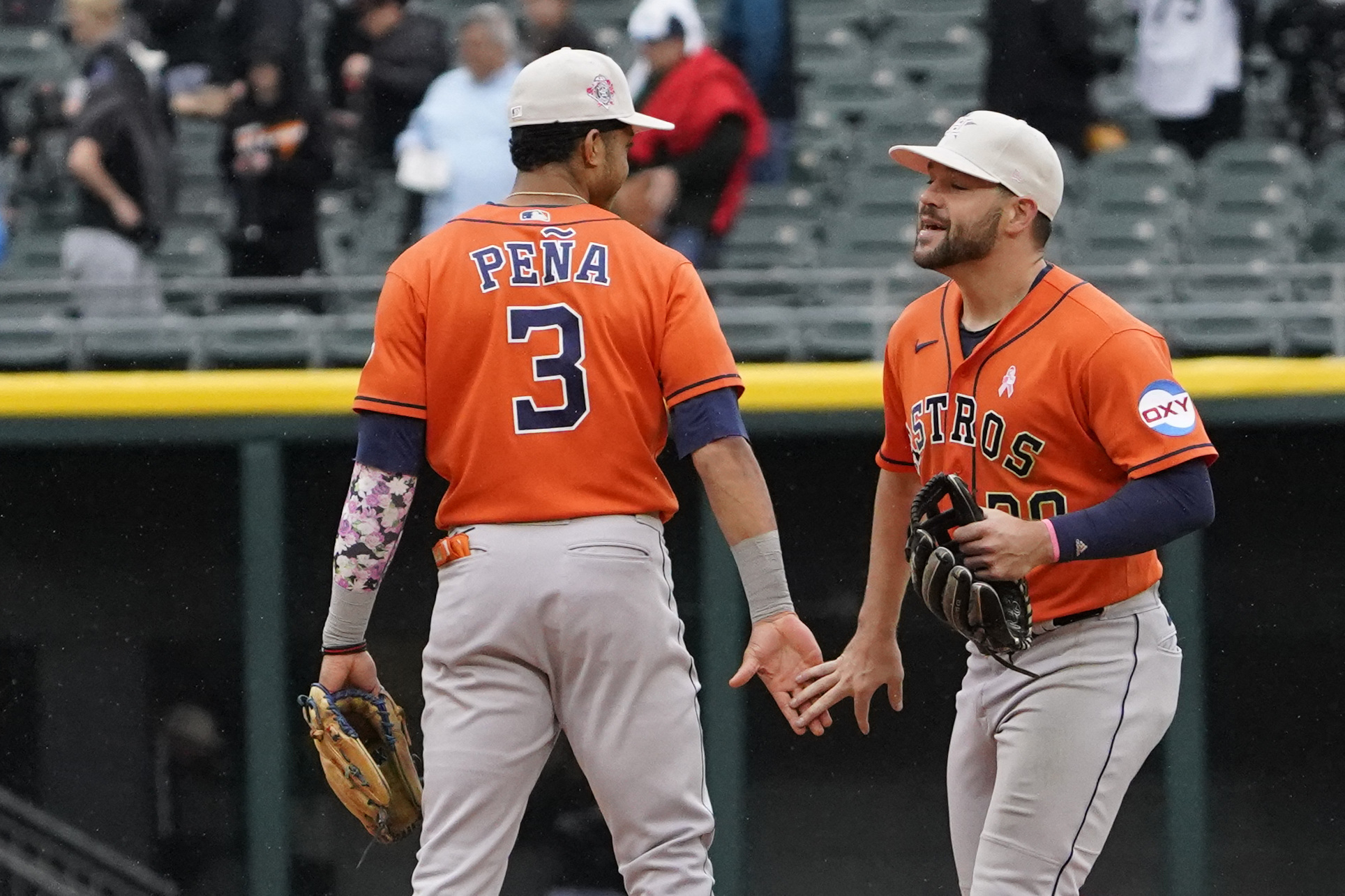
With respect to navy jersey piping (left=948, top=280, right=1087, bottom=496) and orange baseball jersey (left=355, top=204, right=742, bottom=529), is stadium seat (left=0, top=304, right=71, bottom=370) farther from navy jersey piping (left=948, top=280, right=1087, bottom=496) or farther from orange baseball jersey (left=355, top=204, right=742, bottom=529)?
navy jersey piping (left=948, top=280, right=1087, bottom=496)

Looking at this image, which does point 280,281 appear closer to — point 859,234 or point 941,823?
point 859,234

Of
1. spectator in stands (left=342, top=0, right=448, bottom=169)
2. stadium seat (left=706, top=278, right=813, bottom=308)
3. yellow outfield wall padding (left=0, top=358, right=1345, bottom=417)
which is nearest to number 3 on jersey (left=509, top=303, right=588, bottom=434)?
yellow outfield wall padding (left=0, top=358, right=1345, bottom=417)

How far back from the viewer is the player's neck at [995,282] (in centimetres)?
295

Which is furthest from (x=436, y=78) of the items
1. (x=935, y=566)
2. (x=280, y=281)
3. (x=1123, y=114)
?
(x=935, y=566)

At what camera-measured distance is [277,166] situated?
601 cm

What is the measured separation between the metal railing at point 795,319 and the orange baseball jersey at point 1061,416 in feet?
6.73

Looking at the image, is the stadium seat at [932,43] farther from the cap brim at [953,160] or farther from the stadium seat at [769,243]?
the cap brim at [953,160]

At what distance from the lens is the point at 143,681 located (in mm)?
4508

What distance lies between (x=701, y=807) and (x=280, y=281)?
10.5ft

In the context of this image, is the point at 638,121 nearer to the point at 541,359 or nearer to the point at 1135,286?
the point at 541,359

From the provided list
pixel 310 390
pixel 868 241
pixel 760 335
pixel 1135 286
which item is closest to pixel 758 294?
pixel 760 335

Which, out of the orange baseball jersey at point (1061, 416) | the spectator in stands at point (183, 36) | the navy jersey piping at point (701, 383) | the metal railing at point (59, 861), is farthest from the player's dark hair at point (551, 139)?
the spectator in stands at point (183, 36)

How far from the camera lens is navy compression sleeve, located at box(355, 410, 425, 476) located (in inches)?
115

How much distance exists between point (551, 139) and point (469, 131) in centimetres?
290
